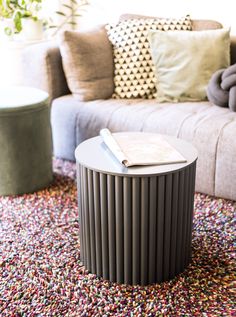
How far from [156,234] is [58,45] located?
162cm

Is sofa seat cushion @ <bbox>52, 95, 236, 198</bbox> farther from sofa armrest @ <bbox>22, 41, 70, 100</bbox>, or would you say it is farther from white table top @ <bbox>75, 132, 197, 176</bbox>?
white table top @ <bbox>75, 132, 197, 176</bbox>

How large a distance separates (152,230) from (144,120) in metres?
1.00

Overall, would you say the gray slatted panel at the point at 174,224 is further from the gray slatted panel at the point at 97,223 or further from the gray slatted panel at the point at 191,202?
the gray slatted panel at the point at 97,223

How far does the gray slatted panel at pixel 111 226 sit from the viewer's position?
1.55 metres

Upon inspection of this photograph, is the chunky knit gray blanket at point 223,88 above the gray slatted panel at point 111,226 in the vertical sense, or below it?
above

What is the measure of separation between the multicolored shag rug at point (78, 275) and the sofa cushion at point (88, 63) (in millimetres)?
801

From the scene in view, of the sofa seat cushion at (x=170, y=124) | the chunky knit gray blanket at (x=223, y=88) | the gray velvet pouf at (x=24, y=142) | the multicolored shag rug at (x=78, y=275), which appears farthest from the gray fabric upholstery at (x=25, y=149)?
the chunky knit gray blanket at (x=223, y=88)

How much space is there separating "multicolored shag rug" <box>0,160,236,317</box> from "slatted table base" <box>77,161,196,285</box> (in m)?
0.07

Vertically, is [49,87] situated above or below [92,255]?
above

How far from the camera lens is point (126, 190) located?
1536mm

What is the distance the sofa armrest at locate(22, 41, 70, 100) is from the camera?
107 inches

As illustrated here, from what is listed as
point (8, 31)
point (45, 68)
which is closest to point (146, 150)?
point (45, 68)

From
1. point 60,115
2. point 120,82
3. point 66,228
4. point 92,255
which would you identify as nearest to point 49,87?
point 60,115

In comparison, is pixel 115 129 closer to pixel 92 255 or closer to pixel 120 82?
pixel 120 82
